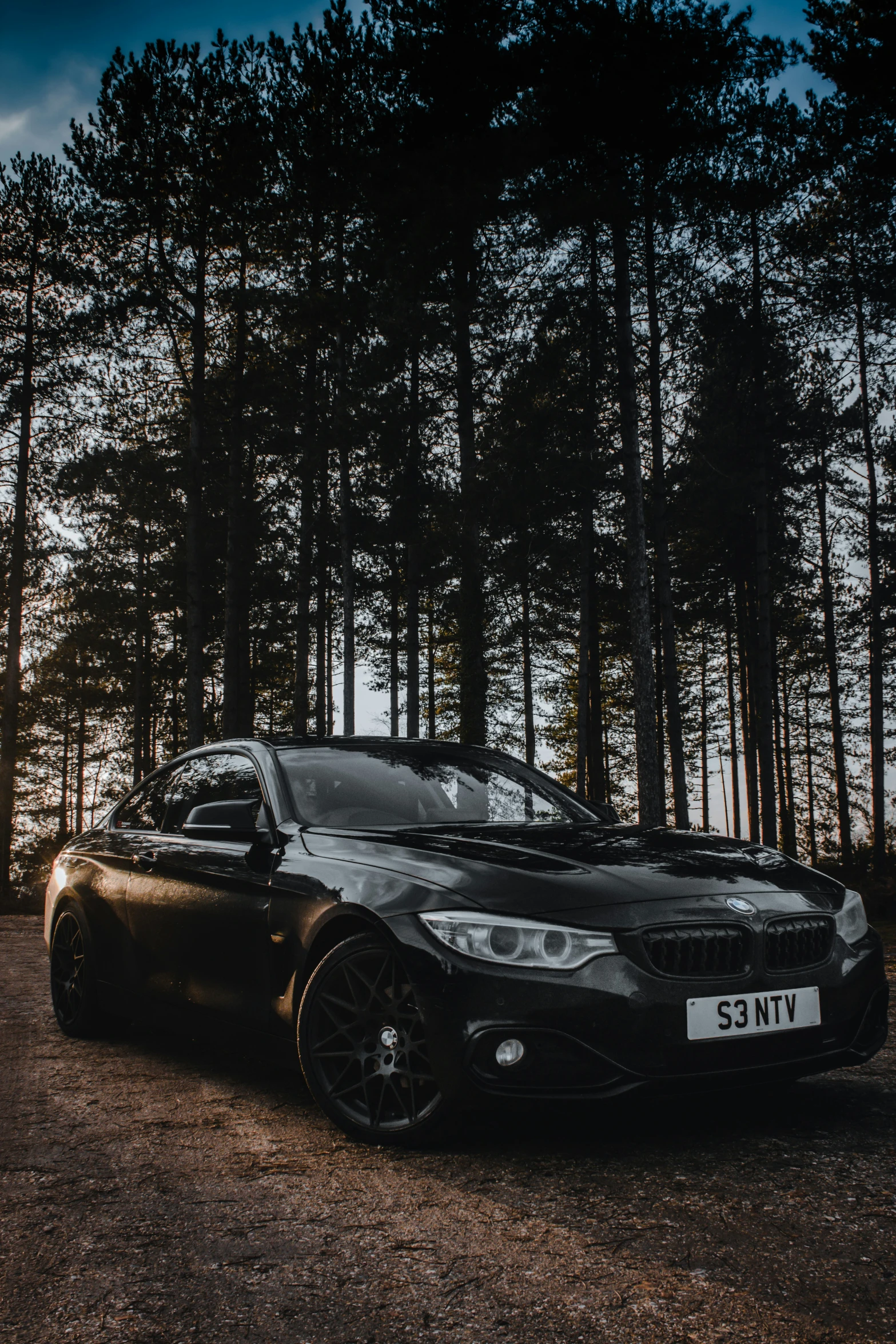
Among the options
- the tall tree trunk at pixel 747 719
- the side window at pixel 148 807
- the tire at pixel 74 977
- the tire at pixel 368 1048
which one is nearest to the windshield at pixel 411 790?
the tire at pixel 368 1048

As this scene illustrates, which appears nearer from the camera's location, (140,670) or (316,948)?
(316,948)

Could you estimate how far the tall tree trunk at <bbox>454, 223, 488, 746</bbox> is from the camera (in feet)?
62.7

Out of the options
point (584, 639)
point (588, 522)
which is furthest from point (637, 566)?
point (584, 639)

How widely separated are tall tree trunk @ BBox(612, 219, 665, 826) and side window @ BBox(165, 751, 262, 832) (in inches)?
444

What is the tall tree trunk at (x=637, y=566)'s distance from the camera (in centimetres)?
1631

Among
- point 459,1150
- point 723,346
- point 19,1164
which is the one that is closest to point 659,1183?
point 459,1150

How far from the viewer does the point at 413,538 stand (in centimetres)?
2541

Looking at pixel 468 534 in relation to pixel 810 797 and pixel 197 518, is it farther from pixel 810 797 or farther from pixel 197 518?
pixel 810 797

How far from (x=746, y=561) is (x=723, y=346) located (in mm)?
10952

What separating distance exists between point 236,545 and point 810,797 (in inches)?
1395

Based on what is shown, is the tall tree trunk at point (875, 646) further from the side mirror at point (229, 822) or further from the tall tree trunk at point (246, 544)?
the side mirror at point (229, 822)

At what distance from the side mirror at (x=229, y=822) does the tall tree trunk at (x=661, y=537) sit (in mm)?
15942

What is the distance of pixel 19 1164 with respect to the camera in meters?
3.62

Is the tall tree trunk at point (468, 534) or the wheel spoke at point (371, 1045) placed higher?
the tall tree trunk at point (468, 534)
